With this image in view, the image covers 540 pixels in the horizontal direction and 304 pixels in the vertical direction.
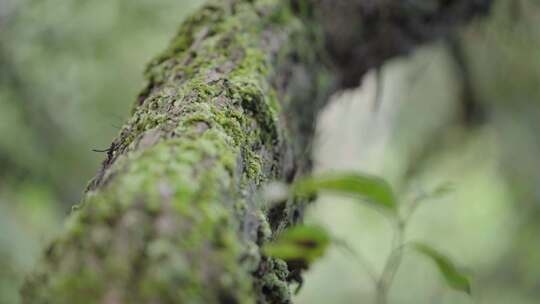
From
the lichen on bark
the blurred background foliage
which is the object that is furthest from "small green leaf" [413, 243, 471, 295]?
the blurred background foliage

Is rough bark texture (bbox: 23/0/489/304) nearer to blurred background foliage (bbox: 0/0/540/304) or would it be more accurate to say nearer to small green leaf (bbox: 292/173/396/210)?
small green leaf (bbox: 292/173/396/210)

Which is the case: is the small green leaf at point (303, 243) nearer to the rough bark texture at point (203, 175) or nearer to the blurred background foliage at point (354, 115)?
the rough bark texture at point (203, 175)

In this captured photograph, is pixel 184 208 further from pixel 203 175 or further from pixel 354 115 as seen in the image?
pixel 354 115

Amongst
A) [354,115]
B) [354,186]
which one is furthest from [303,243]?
[354,115]

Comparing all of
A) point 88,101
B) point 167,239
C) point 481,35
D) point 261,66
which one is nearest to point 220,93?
point 261,66

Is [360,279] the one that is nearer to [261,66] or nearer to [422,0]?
[422,0]

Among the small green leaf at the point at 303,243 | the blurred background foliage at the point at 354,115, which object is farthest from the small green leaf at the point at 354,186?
the blurred background foliage at the point at 354,115
